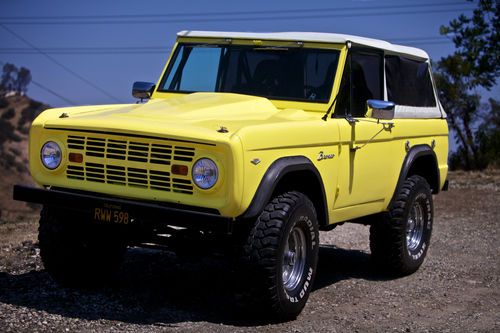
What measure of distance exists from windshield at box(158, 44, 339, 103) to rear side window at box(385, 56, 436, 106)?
3.65 ft

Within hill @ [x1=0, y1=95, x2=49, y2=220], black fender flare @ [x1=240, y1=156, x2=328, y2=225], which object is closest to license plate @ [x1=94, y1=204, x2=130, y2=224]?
black fender flare @ [x1=240, y1=156, x2=328, y2=225]

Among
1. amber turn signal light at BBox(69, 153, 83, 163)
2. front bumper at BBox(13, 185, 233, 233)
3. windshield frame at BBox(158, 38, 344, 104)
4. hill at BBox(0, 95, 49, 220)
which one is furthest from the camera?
hill at BBox(0, 95, 49, 220)

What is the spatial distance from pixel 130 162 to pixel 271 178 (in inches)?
38.2

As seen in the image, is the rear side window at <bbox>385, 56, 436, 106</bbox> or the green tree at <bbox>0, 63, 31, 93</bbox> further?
the green tree at <bbox>0, 63, 31, 93</bbox>

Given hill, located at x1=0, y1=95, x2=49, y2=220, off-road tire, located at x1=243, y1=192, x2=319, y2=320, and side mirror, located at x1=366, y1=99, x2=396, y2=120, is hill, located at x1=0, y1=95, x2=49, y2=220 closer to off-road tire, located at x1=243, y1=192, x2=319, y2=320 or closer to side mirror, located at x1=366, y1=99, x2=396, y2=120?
side mirror, located at x1=366, y1=99, x2=396, y2=120

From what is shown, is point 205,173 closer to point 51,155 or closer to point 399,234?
point 51,155

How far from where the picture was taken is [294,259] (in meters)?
6.73

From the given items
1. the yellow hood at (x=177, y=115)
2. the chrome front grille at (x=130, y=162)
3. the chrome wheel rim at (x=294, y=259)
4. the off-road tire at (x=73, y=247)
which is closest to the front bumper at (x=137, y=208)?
the chrome front grille at (x=130, y=162)

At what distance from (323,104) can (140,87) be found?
1.69m

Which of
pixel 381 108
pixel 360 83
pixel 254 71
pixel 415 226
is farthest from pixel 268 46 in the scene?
pixel 415 226

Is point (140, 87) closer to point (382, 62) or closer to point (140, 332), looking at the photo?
point (382, 62)

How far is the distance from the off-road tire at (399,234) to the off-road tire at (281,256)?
1.85 m

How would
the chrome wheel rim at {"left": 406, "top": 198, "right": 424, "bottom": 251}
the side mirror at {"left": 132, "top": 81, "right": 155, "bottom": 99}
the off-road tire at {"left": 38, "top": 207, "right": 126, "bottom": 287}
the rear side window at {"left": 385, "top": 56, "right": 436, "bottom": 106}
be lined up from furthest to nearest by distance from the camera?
the chrome wheel rim at {"left": 406, "top": 198, "right": 424, "bottom": 251} < the rear side window at {"left": 385, "top": 56, "right": 436, "bottom": 106} < the side mirror at {"left": 132, "top": 81, "right": 155, "bottom": 99} < the off-road tire at {"left": 38, "top": 207, "right": 126, "bottom": 287}

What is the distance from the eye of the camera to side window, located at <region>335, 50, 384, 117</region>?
764 centimetres
